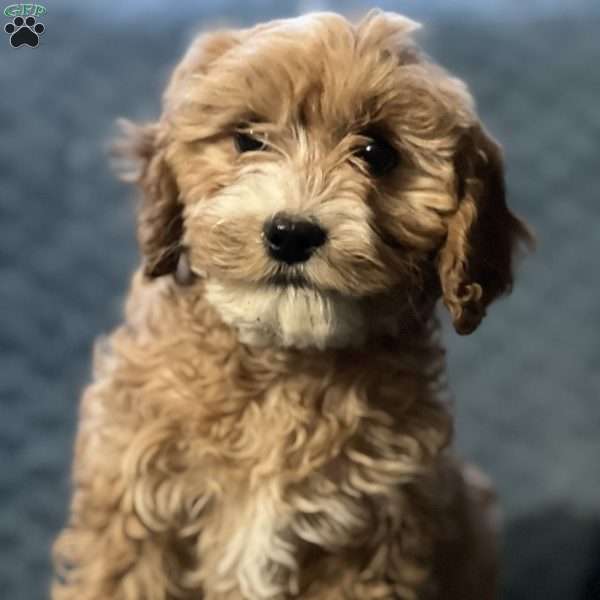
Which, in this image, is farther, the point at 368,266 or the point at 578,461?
the point at 578,461

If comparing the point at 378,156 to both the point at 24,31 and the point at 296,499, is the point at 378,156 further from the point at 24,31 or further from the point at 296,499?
the point at 24,31

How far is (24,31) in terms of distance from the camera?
4.19 feet

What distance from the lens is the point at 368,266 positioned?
0.99m

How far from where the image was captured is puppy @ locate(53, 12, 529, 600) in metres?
1.02

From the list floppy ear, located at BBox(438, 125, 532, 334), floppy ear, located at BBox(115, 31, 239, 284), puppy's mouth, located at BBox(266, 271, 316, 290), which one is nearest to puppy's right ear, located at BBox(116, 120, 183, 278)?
floppy ear, located at BBox(115, 31, 239, 284)

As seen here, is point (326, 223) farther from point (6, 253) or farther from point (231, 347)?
point (6, 253)

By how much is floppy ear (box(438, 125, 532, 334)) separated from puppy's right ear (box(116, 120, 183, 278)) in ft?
0.94

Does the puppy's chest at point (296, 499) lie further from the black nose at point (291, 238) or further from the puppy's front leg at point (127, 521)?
the black nose at point (291, 238)

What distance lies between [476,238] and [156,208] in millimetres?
339

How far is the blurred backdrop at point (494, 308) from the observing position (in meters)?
1.52

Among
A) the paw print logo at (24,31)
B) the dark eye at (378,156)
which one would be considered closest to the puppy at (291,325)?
the dark eye at (378,156)

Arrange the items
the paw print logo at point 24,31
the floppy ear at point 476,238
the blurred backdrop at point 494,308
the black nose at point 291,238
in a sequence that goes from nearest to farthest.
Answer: the black nose at point 291,238, the floppy ear at point 476,238, the paw print logo at point 24,31, the blurred backdrop at point 494,308

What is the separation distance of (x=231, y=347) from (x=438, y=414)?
0.25 m

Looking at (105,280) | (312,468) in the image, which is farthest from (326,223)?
(105,280)
